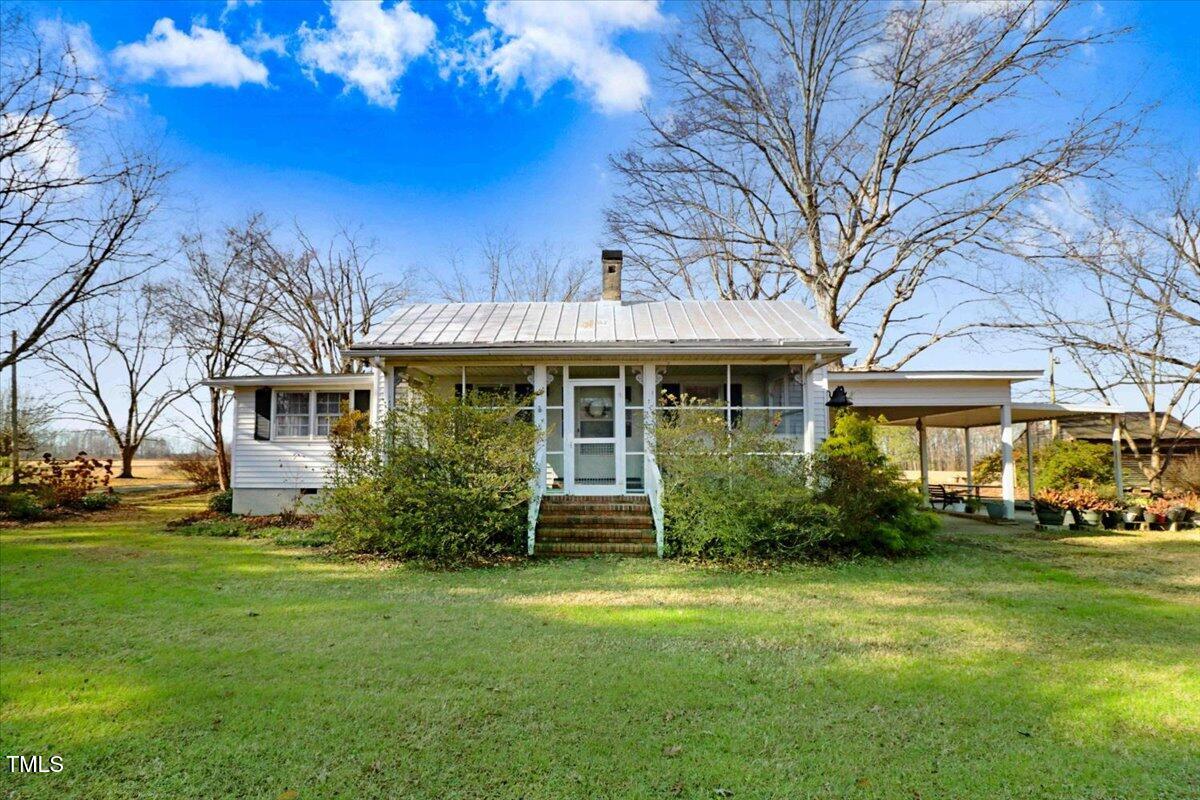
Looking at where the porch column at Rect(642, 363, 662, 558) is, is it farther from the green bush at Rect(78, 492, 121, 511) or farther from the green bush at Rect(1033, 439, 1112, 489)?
the green bush at Rect(78, 492, 121, 511)

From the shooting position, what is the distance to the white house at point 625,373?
10.7 meters

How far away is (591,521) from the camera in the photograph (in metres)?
10.5

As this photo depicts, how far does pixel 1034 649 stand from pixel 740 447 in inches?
187

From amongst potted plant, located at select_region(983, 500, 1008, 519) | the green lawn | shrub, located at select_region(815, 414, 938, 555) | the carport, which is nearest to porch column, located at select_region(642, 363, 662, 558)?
the green lawn

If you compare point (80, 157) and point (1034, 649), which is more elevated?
point (80, 157)

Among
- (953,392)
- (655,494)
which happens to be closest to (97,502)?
(655,494)

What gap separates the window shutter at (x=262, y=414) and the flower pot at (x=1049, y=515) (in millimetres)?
17943

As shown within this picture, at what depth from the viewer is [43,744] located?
135 inches

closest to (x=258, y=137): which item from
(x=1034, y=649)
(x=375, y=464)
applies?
(x=375, y=464)

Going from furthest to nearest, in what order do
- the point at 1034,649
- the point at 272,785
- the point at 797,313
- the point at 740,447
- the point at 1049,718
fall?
the point at 797,313
the point at 740,447
the point at 1034,649
the point at 1049,718
the point at 272,785

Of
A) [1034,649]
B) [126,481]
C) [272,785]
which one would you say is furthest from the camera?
[126,481]

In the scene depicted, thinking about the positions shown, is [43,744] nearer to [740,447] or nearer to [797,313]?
[740,447]

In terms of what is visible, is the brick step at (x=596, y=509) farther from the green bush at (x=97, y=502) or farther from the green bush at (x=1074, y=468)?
the green bush at (x=97, y=502)

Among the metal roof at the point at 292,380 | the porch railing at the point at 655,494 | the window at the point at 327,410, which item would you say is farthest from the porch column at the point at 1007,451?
the window at the point at 327,410
